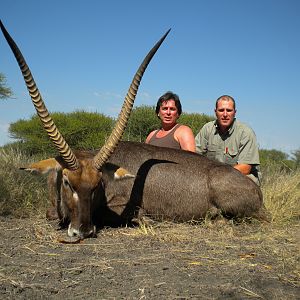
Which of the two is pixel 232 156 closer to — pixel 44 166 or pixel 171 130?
pixel 171 130

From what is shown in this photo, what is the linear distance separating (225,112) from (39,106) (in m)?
3.57

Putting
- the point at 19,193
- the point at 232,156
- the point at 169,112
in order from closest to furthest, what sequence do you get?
the point at 19,193 → the point at 232,156 → the point at 169,112

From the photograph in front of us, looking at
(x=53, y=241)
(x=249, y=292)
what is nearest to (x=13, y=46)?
(x=53, y=241)

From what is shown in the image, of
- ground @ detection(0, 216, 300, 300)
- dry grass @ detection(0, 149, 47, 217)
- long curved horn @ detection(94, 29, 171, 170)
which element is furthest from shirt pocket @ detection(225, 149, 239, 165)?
dry grass @ detection(0, 149, 47, 217)

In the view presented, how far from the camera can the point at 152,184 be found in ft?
20.1

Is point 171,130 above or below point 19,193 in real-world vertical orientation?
above

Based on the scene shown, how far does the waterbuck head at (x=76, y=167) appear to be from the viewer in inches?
192

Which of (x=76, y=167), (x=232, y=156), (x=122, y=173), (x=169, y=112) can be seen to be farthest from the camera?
(x=169, y=112)

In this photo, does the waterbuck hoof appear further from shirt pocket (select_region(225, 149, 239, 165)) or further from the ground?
shirt pocket (select_region(225, 149, 239, 165))

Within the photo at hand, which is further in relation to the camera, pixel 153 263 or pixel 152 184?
pixel 152 184

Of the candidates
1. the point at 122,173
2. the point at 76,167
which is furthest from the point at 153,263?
the point at 122,173

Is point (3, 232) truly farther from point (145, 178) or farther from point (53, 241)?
point (145, 178)

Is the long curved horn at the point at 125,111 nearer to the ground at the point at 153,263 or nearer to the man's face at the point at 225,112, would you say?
the ground at the point at 153,263

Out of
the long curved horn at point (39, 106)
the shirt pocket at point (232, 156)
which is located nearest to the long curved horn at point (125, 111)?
the long curved horn at point (39, 106)
